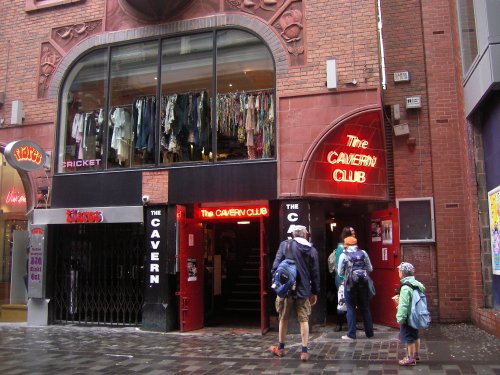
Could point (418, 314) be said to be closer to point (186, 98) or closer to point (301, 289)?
point (301, 289)

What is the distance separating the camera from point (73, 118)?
38.8 ft

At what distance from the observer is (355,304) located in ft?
28.5

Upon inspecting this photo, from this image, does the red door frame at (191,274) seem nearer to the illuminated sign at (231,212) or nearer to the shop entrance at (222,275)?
the shop entrance at (222,275)

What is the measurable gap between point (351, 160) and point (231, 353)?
4357mm

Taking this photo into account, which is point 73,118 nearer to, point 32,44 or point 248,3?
point 32,44

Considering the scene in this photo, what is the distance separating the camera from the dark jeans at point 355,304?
8492 millimetres

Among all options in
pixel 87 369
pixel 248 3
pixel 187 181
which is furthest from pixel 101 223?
pixel 248 3

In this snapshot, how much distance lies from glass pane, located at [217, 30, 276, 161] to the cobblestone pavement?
12.0 feet

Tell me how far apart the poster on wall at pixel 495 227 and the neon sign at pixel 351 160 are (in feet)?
7.75

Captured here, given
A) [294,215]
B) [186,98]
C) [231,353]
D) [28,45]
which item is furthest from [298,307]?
[28,45]

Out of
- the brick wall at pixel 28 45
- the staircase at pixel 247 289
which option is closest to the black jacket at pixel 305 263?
the staircase at pixel 247 289

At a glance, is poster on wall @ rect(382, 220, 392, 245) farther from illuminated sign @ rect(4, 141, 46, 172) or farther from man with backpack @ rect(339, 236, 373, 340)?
illuminated sign @ rect(4, 141, 46, 172)

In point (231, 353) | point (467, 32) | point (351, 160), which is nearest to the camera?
point (231, 353)

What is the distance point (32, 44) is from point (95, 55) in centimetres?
169
